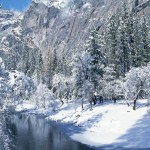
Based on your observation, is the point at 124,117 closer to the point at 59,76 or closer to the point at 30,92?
the point at 59,76

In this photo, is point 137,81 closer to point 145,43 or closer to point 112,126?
point 112,126

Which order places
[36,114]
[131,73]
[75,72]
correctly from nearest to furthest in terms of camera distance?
[131,73]
[75,72]
[36,114]

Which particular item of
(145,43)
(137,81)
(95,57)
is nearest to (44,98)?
(95,57)

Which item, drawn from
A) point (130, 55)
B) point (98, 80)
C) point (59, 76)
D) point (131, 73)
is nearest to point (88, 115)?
point (98, 80)

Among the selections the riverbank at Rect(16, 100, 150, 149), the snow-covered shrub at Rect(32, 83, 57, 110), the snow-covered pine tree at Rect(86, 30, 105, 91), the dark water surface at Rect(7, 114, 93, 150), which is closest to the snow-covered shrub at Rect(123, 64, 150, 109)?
the riverbank at Rect(16, 100, 150, 149)

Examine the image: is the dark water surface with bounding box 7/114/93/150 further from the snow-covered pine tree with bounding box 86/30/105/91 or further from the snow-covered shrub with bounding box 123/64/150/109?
the snow-covered shrub with bounding box 123/64/150/109

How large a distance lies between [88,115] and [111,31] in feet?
80.9

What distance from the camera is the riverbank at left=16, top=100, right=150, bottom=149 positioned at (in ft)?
160

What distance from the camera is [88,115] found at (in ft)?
219

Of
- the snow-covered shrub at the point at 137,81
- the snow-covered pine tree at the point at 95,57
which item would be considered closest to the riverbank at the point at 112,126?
the snow-covered shrub at the point at 137,81

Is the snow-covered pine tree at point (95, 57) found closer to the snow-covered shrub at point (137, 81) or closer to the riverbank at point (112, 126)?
the riverbank at point (112, 126)

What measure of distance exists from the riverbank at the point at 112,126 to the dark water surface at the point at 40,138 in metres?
2.14

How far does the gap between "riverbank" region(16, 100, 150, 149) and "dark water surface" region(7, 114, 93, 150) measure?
2.14 metres

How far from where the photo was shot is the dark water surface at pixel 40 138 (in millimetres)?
48812
